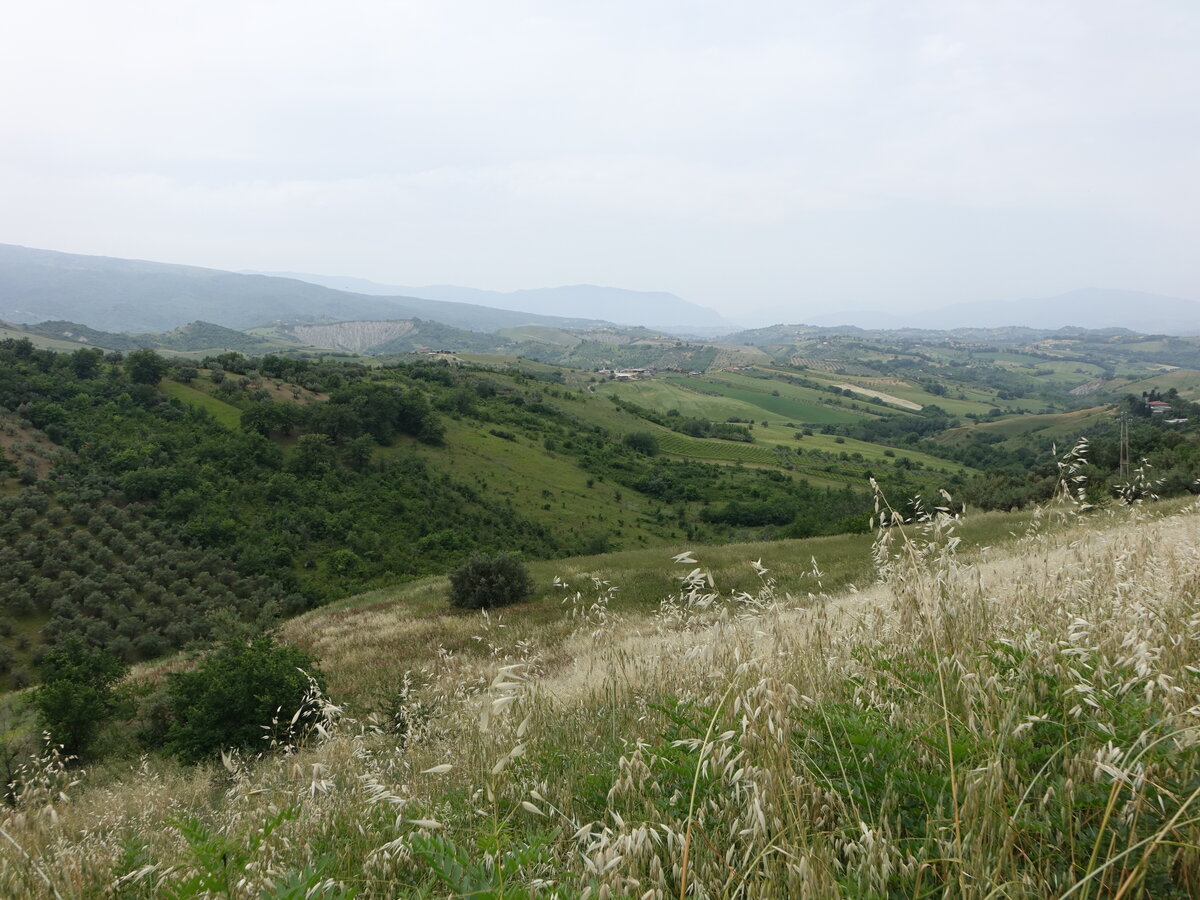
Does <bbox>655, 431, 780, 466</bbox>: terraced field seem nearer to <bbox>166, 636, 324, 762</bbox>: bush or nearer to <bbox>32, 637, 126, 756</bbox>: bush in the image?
<bbox>32, 637, 126, 756</bbox>: bush

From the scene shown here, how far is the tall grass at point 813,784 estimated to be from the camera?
5.63 ft

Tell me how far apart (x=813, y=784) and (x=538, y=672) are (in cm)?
470

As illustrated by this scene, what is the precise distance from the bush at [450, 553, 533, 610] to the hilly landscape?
0.49ft

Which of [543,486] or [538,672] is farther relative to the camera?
[543,486]

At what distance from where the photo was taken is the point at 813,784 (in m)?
2.18

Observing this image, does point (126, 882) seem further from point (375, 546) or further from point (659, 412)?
point (659, 412)

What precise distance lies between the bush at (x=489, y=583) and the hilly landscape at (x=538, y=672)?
0.15 metres

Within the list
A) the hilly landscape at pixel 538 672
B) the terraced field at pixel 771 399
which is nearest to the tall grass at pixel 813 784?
the hilly landscape at pixel 538 672

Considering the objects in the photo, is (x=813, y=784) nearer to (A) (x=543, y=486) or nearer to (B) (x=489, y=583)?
(B) (x=489, y=583)

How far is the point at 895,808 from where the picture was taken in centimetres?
207

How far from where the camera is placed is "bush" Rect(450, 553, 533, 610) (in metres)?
20.6

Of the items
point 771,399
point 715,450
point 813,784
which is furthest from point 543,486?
point 771,399

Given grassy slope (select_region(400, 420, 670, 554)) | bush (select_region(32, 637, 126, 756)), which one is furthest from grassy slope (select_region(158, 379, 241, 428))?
bush (select_region(32, 637, 126, 756))

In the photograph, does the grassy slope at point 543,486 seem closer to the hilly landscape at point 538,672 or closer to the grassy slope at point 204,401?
the hilly landscape at point 538,672
